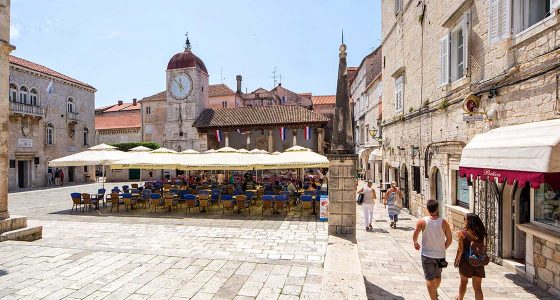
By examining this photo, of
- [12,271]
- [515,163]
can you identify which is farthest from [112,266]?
[515,163]

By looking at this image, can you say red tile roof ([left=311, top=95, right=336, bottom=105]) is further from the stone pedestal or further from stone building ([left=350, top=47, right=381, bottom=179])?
the stone pedestal

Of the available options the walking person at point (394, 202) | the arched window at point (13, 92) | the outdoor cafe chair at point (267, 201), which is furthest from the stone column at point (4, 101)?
the arched window at point (13, 92)

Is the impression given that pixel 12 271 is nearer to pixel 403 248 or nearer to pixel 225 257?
pixel 225 257

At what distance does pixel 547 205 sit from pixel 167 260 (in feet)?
25.4

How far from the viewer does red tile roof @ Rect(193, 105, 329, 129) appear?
28312 millimetres

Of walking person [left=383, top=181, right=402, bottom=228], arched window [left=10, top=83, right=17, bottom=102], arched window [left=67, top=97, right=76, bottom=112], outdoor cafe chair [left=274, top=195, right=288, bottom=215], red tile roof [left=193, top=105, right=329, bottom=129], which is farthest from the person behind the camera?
arched window [left=67, top=97, right=76, bottom=112]

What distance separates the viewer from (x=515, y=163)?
483 cm

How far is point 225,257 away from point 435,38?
974 centimetres

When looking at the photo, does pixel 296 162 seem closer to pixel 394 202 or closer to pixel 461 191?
pixel 394 202

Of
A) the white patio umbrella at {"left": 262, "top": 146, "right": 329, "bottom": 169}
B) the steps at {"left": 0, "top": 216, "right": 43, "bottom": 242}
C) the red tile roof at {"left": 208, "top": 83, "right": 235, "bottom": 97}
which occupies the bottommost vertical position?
the steps at {"left": 0, "top": 216, "right": 43, "bottom": 242}

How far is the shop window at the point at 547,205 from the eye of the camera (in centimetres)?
539

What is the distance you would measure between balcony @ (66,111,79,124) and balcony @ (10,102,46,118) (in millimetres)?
2484

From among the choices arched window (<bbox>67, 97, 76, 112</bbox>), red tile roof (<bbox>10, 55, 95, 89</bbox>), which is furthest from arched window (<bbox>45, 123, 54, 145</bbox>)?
red tile roof (<bbox>10, 55, 95, 89</bbox>)

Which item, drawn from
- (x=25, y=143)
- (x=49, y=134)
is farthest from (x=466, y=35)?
(x=49, y=134)
